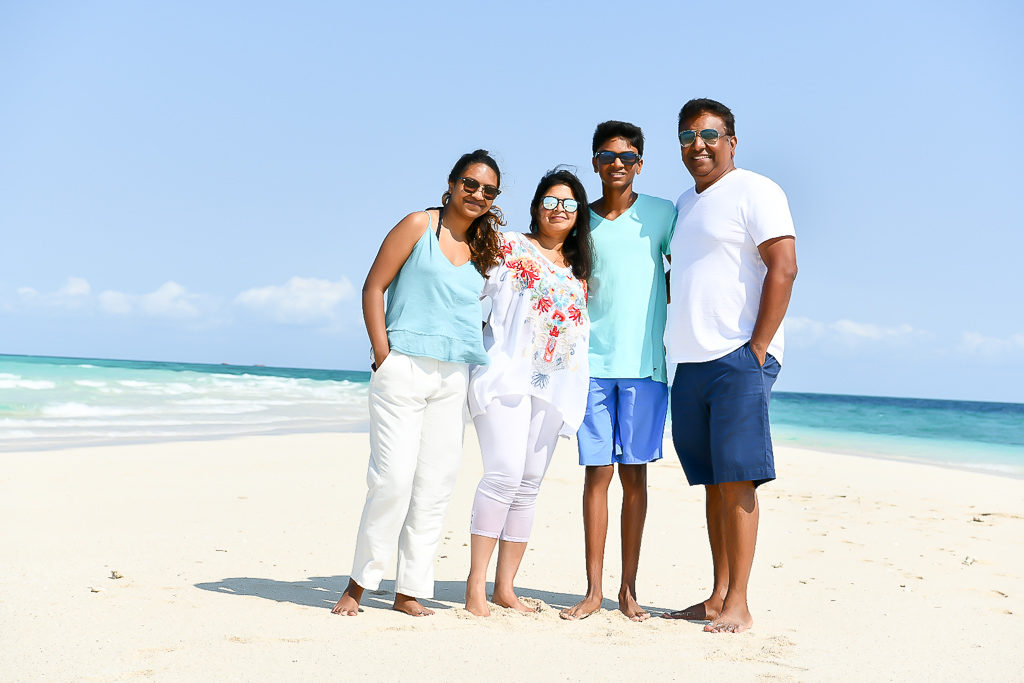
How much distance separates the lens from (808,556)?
5.35 meters

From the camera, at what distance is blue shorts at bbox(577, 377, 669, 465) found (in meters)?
3.65

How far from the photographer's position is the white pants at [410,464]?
3430 mm

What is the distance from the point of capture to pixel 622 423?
3656 millimetres

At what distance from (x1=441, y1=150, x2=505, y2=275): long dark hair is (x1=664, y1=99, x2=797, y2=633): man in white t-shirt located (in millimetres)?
799

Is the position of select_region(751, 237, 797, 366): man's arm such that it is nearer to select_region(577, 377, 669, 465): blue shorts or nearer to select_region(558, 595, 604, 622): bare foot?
select_region(577, 377, 669, 465): blue shorts

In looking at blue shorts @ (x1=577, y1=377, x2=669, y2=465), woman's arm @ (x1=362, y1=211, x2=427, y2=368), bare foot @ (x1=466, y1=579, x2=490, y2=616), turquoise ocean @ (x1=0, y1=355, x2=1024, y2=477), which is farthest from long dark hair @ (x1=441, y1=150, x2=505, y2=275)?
turquoise ocean @ (x1=0, y1=355, x2=1024, y2=477)

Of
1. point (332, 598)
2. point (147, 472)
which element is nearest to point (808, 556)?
point (332, 598)

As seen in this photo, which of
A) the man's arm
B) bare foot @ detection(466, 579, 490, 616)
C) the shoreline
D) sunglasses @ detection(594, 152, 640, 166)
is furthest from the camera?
the shoreline

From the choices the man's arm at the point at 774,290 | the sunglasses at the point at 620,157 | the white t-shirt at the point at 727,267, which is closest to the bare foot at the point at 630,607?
the white t-shirt at the point at 727,267

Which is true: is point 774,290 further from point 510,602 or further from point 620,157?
point 510,602

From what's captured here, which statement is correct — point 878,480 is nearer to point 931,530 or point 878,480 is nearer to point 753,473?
point 931,530

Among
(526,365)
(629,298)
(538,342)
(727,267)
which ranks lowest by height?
(526,365)

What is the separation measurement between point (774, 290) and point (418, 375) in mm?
1497

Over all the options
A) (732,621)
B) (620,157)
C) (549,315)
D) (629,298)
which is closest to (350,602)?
(549,315)
